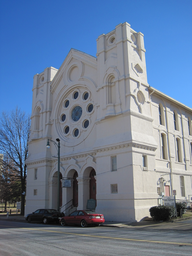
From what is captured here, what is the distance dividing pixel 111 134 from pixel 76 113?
24.5ft

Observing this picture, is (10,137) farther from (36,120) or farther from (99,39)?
(99,39)

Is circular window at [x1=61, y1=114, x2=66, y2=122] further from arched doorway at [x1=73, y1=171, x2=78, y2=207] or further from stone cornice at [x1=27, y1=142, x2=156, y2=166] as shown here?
arched doorway at [x1=73, y1=171, x2=78, y2=207]

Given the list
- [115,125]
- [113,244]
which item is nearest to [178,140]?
[115,125]

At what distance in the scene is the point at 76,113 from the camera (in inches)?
1117

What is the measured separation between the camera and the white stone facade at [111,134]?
20.8 m

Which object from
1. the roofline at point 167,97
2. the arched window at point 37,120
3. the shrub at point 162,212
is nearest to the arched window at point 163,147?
the roofline at point 167,97

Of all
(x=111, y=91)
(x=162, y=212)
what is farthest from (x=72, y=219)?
(x=111, y=91)

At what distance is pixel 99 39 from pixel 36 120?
13.1 meters

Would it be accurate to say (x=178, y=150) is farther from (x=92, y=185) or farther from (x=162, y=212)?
(x=162, y=212)

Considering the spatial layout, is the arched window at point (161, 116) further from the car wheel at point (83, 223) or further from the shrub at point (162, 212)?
the car wheel at point (83, 223)

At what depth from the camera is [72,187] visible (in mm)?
26844

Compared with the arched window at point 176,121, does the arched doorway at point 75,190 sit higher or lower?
lower

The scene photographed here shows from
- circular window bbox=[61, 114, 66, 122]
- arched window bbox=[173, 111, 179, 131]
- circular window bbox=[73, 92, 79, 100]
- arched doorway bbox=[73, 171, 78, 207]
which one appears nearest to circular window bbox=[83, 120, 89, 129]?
circular window bbox=[73, 92, 79, 100]

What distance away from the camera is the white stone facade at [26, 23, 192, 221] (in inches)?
821
